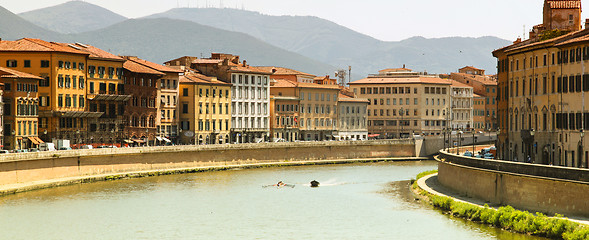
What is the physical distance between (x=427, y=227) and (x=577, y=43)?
20538 mm

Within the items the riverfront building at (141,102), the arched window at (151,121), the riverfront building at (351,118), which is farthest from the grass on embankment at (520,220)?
the riverfront building at (351,118)

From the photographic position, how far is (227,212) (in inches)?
2761

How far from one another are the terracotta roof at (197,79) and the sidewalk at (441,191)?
174 ft

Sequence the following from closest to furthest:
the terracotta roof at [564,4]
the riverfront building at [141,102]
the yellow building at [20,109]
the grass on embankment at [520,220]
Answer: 1. the grass on embankment at [520,220]
2. the yellow building at [20,109]
3. the terracotta roof at [564,4]
4. the riverfront building at [141,102]

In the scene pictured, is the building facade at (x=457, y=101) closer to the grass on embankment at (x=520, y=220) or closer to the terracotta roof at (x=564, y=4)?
the terracotta roof at (x=564, y=4)

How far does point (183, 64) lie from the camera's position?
15712 cm

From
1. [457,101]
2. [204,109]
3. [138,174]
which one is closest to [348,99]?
[457,101]

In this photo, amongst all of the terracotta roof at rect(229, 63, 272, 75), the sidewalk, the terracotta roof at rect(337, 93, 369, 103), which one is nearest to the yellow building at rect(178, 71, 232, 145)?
the terracotta roof at rect(229, 63, 272, 75)

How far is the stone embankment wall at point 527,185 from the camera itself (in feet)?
172

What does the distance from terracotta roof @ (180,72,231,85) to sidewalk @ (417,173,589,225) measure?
174ft

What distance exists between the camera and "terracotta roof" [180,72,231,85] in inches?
5413

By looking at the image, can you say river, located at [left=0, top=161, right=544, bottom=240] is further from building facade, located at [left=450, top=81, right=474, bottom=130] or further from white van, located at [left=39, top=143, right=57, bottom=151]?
building facade, located at [left=450, top=81, right=474, bottom=130]

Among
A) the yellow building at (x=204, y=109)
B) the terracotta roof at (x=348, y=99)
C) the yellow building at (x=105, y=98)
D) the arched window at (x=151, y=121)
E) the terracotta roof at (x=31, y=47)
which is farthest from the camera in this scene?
the terracotta roof at (x=348, y=99)

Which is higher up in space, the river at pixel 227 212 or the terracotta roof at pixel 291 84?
the terracotta roof at pixel 291 84
